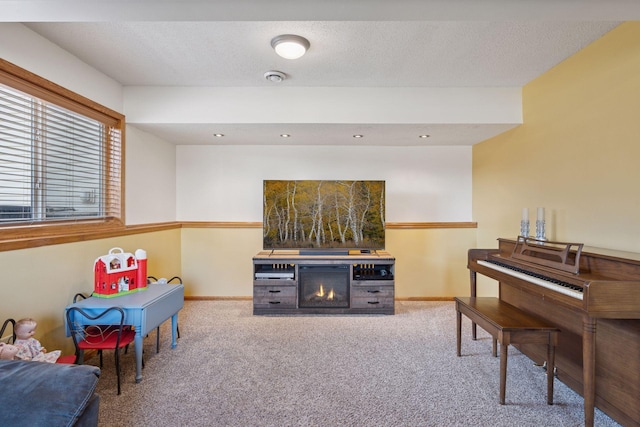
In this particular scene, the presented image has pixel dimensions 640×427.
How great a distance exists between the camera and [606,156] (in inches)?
81.9

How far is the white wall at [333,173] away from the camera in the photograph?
13.5 feet

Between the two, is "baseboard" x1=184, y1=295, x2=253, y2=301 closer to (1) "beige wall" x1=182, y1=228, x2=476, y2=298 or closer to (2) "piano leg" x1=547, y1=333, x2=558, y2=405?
(1) "beige wall" x1=182, y1=228, x2=476, y2=298

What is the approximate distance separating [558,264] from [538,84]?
5.88 feet

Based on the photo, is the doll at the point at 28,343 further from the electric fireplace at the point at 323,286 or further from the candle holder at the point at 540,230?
the candle holder at the point at 540,230

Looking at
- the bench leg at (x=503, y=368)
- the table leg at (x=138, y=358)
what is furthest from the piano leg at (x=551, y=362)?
the table leg at (x=138, y=358)

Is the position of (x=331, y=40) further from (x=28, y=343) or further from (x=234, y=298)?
(x=234, y=298)

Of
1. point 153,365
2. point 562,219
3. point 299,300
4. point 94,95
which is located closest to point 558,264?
point 562,219

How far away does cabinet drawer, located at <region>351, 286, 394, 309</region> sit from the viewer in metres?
3.48

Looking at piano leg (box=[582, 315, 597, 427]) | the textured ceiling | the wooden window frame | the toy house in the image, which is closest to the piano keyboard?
piano leg (box=[582, 315, 597, 427])

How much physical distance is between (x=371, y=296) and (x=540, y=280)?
1833 millimetres

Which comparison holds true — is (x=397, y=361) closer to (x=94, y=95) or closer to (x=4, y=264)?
(x=4, y=264)

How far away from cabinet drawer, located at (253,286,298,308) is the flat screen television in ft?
1.66

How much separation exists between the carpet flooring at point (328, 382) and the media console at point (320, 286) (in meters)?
0.36

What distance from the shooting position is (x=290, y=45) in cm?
214
